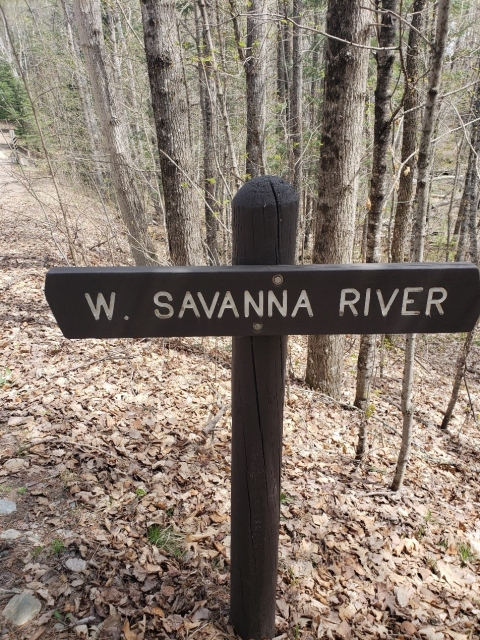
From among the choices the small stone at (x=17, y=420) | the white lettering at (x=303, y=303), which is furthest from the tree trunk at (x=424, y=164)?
the small stone at (x=17, y=420)

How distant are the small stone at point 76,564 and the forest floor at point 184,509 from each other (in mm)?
11

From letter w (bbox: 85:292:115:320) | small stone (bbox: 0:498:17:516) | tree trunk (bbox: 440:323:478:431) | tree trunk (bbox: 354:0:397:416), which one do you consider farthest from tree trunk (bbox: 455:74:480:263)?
small stone (bbox: 0:498:17:516)

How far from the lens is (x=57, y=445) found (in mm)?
3270

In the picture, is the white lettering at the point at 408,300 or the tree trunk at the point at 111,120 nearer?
the white lettering at the point at 408,300

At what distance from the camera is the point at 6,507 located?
268cm

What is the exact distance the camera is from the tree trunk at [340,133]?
3.88 metres

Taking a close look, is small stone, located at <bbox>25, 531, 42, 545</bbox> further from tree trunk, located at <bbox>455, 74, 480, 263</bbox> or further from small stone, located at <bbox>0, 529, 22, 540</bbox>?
tree trunk, located at <bbox>455, 74, 480, 263</bbox>

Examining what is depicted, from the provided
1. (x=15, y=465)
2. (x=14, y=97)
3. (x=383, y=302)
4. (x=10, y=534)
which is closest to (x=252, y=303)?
(x=383, y=302)

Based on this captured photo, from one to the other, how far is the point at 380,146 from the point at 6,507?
3961 mm

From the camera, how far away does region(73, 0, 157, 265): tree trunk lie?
19.7 ft

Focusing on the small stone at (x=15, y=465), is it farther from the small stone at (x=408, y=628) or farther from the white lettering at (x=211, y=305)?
the small stone at (x=408, y=628)

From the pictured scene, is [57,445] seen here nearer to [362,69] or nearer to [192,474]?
[192,474]

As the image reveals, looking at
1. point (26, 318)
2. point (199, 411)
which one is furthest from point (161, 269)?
point (26, 318)

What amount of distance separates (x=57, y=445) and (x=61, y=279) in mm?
2414
